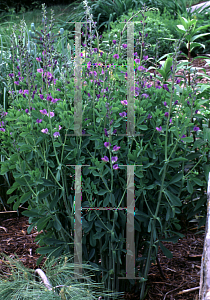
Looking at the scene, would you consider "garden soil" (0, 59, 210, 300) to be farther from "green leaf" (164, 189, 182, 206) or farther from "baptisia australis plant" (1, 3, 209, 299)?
"green leaf" (164, 189, 182, 206)

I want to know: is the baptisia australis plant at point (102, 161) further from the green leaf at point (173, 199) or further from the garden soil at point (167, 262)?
the garden soil at point (167, 262)

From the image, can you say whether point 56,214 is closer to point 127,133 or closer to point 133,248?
point 133,248

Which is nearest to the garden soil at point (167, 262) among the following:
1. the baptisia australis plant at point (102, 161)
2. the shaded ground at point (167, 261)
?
the shaded ground at point (167, 261)

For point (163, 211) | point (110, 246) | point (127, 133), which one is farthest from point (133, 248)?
point (127, 133)

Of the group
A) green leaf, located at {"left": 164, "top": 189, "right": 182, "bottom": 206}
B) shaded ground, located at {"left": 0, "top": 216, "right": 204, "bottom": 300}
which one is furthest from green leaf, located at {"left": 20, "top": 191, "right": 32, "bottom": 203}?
green leaf, located at {"left": 164, "top": 189, "right": 182, "bottom": 206}

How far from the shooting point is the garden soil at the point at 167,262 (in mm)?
2211

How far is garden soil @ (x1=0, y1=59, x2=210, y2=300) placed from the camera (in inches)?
87.0

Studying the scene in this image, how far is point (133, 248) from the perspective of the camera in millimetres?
1904

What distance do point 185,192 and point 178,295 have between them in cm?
66

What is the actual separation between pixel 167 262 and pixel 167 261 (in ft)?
0.05

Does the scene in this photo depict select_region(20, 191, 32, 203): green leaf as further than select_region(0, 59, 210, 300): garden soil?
No

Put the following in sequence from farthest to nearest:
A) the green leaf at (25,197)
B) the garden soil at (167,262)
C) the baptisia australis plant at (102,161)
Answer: the garden soil at (167,262), the green leaf at (25,197), the baptisia australis plant at (102,161)

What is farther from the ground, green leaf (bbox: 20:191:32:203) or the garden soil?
green leaf (bbox: 20:191:32:203)

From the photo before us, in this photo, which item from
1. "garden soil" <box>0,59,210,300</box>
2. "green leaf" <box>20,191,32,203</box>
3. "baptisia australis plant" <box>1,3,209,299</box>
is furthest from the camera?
"garden soil" <box>0,59,210,300</box>
